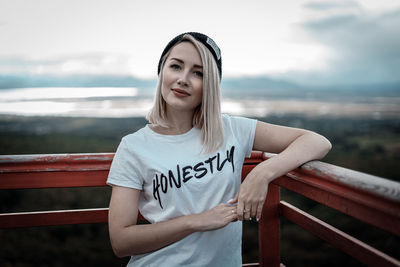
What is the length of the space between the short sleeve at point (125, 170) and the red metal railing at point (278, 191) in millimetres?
220

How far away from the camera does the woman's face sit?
133cm

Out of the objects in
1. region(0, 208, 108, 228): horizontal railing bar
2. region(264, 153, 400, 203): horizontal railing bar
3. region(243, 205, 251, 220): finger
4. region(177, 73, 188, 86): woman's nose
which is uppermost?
region(177, 73, 188, 86): woman's nose

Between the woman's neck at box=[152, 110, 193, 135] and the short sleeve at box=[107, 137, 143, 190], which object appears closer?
the short sleeve at box=[107, 137, 143, 190]

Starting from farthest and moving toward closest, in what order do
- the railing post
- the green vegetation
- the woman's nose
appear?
the green vegetation → the railing post → the woman's nose

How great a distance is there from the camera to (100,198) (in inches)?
786

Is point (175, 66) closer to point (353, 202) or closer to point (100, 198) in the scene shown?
point (353, 202)

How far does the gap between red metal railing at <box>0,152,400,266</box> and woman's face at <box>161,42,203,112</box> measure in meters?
0.42

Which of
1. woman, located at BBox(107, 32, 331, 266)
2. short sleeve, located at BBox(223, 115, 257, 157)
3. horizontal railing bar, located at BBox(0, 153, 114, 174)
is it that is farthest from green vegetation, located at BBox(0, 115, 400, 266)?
horizontal railing bar, located at BBox(0, 153, 114, 174)

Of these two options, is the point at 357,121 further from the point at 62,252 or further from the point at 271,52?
the point at 62,252

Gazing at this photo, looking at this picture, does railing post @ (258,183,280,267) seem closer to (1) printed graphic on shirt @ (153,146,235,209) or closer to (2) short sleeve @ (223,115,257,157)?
(2) short sleeve @ (223,115,257,157)

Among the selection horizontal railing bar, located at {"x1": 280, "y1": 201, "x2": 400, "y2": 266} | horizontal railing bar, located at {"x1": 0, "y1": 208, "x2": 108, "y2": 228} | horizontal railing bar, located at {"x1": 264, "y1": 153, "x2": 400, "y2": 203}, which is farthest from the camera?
horizontal railing bar, located at {"x1": 0, "y1": 208, "x2": 108, "y2": 228}

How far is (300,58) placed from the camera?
26.9m

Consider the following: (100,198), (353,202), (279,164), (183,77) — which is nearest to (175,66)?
(183,77)

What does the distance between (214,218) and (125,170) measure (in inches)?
15.5
